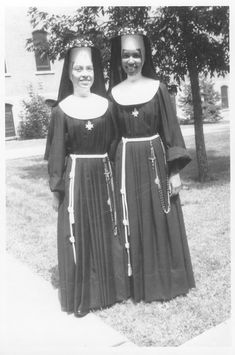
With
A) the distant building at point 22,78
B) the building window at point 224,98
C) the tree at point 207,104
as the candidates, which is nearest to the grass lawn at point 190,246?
the distant building at point 22,78

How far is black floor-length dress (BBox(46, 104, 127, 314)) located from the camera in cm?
302

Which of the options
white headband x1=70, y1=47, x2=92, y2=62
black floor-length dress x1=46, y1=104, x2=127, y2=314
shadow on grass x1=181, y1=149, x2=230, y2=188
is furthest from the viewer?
shadow on grass x1=181, y1=149, x2=230, y2=188

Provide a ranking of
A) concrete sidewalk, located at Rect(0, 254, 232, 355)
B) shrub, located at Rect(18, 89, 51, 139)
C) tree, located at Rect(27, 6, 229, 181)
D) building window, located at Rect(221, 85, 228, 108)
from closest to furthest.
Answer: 1. concrete sidewalk, located at Rect(0, 254, 232, 355)
2. tree, located at Rect(27, 6, 229, 181)
3. shrub, located at Rect(18, 89, 51, 139)
4. building window, located at Rect(221, 85, 228, 108)

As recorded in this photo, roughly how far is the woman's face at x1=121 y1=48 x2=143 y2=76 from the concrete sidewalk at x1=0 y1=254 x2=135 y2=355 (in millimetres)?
1891

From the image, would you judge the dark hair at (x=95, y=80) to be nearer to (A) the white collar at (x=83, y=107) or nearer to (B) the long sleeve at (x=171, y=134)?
(A) the white collar at (x=83, y=107)

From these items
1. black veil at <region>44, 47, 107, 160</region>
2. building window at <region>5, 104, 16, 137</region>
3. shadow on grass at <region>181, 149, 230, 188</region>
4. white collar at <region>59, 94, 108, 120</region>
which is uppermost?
black veil at <region>44, 47, 107, 160</region>

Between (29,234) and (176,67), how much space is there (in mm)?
3388

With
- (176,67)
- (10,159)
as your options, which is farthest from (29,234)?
(10,159)

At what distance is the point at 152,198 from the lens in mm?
3182

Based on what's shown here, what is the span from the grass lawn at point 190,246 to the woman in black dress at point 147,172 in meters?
0.19

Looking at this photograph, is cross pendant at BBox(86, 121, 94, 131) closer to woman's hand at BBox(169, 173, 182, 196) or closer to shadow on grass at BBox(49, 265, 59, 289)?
woman's hand at BBox(169, 173, 182, 196)

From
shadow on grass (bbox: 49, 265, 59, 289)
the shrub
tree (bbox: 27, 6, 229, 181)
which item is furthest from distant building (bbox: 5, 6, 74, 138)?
shadow on grass (bbox: 49, 265, 59, 289)

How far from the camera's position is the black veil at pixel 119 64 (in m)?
3.06

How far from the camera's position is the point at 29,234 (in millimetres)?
5266
